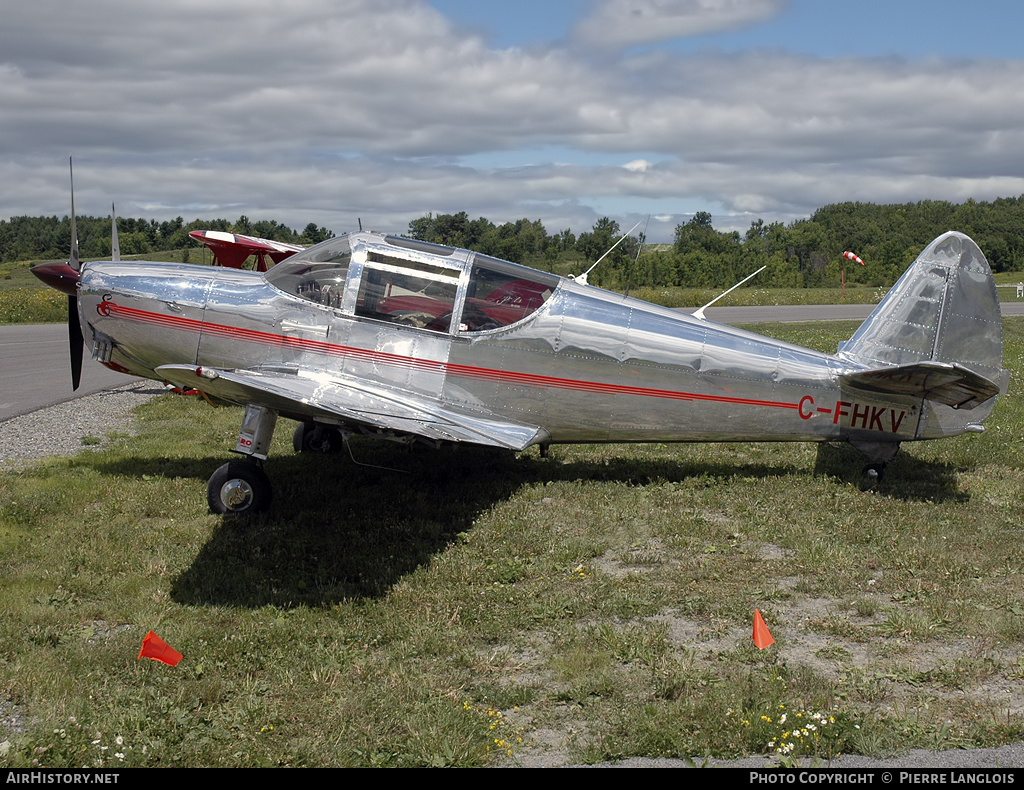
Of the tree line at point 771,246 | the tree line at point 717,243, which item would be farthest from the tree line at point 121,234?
the tree line at point 771,246

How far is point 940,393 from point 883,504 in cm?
108

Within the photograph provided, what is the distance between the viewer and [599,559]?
6.01 metres

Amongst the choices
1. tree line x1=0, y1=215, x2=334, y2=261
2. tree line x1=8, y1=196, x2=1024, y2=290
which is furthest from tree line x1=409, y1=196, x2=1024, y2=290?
tree line x1=0, y1=215, x2=334, y2=261

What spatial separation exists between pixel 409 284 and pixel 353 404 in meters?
1.29

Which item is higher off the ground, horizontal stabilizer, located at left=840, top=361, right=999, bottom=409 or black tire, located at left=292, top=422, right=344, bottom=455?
horizontal stabilizer, located at left=840, top=361, right=999, bottom=409

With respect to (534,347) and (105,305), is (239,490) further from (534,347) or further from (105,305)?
(534,347)

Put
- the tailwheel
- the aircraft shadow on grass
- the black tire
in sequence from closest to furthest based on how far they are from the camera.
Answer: the aircraft shadow on grass → the tailwheel → the black tire

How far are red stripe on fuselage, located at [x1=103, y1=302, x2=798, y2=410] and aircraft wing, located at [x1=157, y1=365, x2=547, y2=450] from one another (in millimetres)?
254

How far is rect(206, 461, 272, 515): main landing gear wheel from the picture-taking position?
22.1ft

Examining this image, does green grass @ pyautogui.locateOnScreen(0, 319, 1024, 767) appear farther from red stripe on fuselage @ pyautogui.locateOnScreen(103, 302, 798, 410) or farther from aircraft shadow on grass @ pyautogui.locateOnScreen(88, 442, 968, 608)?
red stripe on fuselage @ pyautogui.locateOnScreen(103, 302, 798, 410)

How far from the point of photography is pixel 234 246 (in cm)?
1347

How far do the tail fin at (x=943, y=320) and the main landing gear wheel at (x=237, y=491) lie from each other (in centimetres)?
525

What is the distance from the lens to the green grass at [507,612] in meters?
3.71
